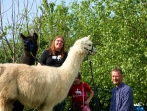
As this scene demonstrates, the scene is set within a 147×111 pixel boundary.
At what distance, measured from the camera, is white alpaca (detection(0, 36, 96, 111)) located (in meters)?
6.48

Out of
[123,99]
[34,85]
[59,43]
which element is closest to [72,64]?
[59,43]

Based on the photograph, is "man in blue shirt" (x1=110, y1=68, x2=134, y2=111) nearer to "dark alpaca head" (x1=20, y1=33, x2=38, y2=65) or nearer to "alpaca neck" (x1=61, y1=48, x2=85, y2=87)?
"alpaca neck" (x1=61, y1=48, x2=85, y2=87)

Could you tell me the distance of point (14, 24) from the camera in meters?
11.9

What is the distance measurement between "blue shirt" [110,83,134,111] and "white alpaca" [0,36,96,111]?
90cm

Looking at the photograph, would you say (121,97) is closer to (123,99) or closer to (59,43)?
(123,99)

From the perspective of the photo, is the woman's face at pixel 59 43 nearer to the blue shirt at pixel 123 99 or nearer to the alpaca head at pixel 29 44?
the alpaca head at pixel 29 44

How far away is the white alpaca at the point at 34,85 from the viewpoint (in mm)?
6484

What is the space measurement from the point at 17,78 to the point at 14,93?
0.27m

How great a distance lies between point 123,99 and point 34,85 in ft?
5.16

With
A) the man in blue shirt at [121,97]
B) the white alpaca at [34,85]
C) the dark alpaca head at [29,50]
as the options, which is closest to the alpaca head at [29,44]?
the dark alpaca head at [29,50]

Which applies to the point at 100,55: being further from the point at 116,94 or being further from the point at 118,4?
the point at 116,94

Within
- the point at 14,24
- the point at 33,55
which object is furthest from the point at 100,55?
the point at 33,55

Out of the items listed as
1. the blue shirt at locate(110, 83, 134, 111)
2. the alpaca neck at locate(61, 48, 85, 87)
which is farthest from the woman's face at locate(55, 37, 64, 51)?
the blue shirt at locate(110, 83, 134, 111)

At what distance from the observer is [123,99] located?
637cm
